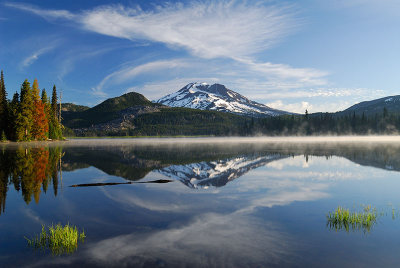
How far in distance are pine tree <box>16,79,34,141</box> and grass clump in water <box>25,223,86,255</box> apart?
279 ft

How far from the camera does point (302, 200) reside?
48.5 ft

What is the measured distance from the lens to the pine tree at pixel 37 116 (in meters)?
90.7

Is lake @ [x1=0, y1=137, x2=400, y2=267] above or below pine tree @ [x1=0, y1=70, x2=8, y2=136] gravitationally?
below

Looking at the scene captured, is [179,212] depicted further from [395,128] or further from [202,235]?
[395,128]

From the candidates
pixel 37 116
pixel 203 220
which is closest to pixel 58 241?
pixel 203 220

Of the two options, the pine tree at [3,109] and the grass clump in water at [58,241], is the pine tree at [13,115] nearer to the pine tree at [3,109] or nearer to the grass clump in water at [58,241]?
the pine tree at [3,109]

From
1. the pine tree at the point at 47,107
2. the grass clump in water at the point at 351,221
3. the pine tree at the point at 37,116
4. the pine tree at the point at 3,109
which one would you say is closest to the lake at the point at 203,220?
the grass clump in water at the point at 351,221

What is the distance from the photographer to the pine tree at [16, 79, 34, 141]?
83312mm

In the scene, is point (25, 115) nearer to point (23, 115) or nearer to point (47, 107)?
point (23, 115)

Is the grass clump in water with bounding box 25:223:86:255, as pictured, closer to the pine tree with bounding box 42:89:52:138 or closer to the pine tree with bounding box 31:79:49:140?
the pine tree with bounding box 31:79:49:140

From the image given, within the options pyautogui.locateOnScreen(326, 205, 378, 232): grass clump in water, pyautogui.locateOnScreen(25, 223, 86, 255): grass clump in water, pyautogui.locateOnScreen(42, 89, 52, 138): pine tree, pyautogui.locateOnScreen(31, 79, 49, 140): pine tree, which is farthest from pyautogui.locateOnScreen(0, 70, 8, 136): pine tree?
pyautogui.locateOnScreen(326, 205, 378, 232): grass clump in water

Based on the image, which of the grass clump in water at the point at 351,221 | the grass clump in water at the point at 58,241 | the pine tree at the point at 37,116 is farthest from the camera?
the pine tree at the point at 37,116

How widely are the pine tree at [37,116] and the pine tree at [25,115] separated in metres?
2.50

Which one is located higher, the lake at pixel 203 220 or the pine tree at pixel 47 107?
the pine tree at pixel 47 107
